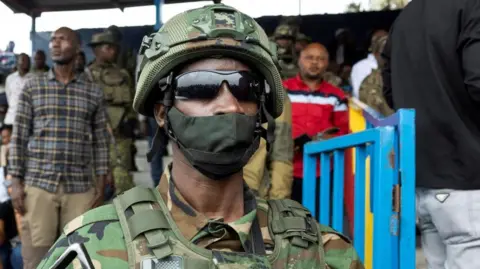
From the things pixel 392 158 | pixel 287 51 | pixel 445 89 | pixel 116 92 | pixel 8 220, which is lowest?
pixel 8 220

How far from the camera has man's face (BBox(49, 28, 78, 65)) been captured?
4281 millimetres

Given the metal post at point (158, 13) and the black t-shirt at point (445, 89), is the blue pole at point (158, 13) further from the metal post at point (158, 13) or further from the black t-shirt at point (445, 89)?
the black t-shirt at point (445, 89)

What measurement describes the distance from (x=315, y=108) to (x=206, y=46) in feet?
9.50

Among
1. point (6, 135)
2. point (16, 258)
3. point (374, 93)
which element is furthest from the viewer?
point (6, 135)

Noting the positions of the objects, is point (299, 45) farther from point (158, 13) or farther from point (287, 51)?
point (158, 13)

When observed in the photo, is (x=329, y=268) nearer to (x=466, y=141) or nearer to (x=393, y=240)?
(x=393, y=240)

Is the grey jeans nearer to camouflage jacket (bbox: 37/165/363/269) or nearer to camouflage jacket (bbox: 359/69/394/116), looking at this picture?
camouflage jacket (bbox: 37/165/363/269)

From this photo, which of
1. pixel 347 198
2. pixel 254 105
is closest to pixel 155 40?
pixel 254 105

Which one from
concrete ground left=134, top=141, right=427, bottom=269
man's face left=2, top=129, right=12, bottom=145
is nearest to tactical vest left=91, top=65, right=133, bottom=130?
concrete ground left=134, top=141, right=427, bottom=269

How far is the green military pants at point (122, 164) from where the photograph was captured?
688 cm

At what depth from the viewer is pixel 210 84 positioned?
5.19 feet

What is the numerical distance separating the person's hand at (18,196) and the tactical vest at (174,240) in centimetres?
276

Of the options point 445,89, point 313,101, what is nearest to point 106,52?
point 313,101

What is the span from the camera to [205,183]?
1.64 m
